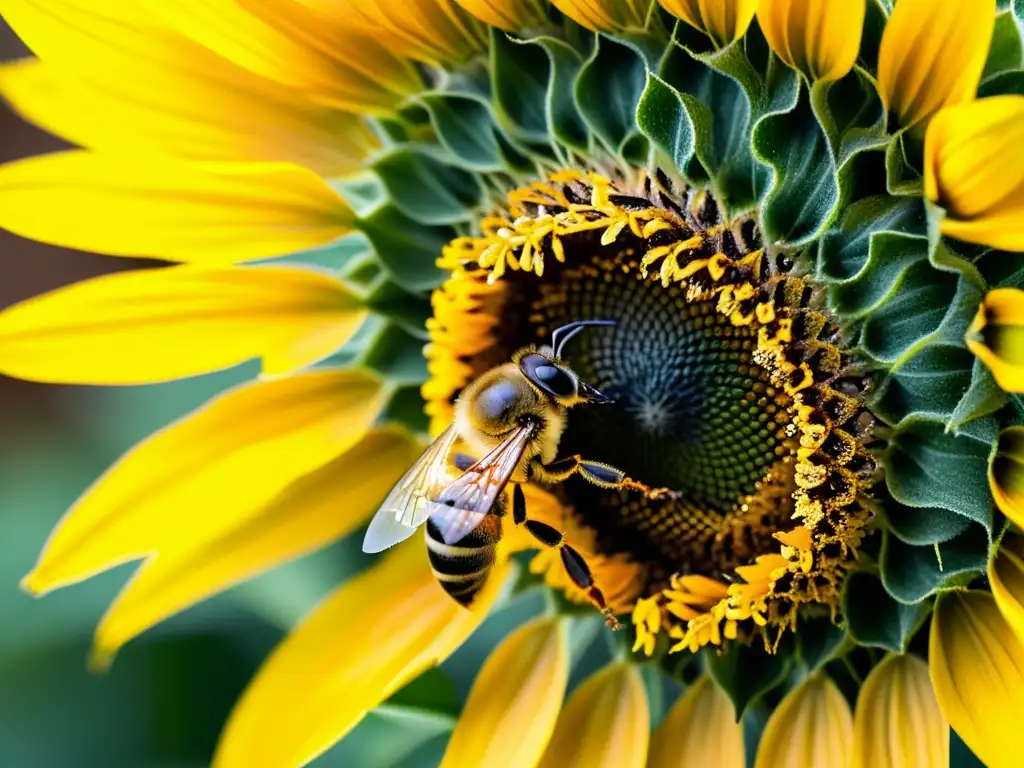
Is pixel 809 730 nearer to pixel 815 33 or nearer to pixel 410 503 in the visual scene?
pixel 410 503

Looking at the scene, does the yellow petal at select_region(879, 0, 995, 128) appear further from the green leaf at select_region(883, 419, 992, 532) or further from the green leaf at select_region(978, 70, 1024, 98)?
the green leaf at select_region(883, 419, 992, 532)

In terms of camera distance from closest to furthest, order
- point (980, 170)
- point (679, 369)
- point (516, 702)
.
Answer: point (980, 170) < point (679, 369) < point (516, 702)

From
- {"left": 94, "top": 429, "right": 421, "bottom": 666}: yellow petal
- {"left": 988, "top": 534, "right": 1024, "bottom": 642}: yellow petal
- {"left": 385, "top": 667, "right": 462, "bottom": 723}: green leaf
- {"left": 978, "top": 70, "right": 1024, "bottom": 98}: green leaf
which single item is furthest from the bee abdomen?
{"left": 978, "top": 70, "right": 1024, "bottom": 98}: green leaf

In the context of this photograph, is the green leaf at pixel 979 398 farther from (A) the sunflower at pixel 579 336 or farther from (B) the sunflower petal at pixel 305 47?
(B) the sunflower petal at pixel 305 47

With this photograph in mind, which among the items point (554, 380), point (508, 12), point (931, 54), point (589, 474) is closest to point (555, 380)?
point (554, 380)

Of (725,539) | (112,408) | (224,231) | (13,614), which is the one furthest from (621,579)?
(112,408)

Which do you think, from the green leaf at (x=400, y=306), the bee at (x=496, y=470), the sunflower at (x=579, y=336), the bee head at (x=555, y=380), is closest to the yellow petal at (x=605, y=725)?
the sunflower at (x=579, y=336)
